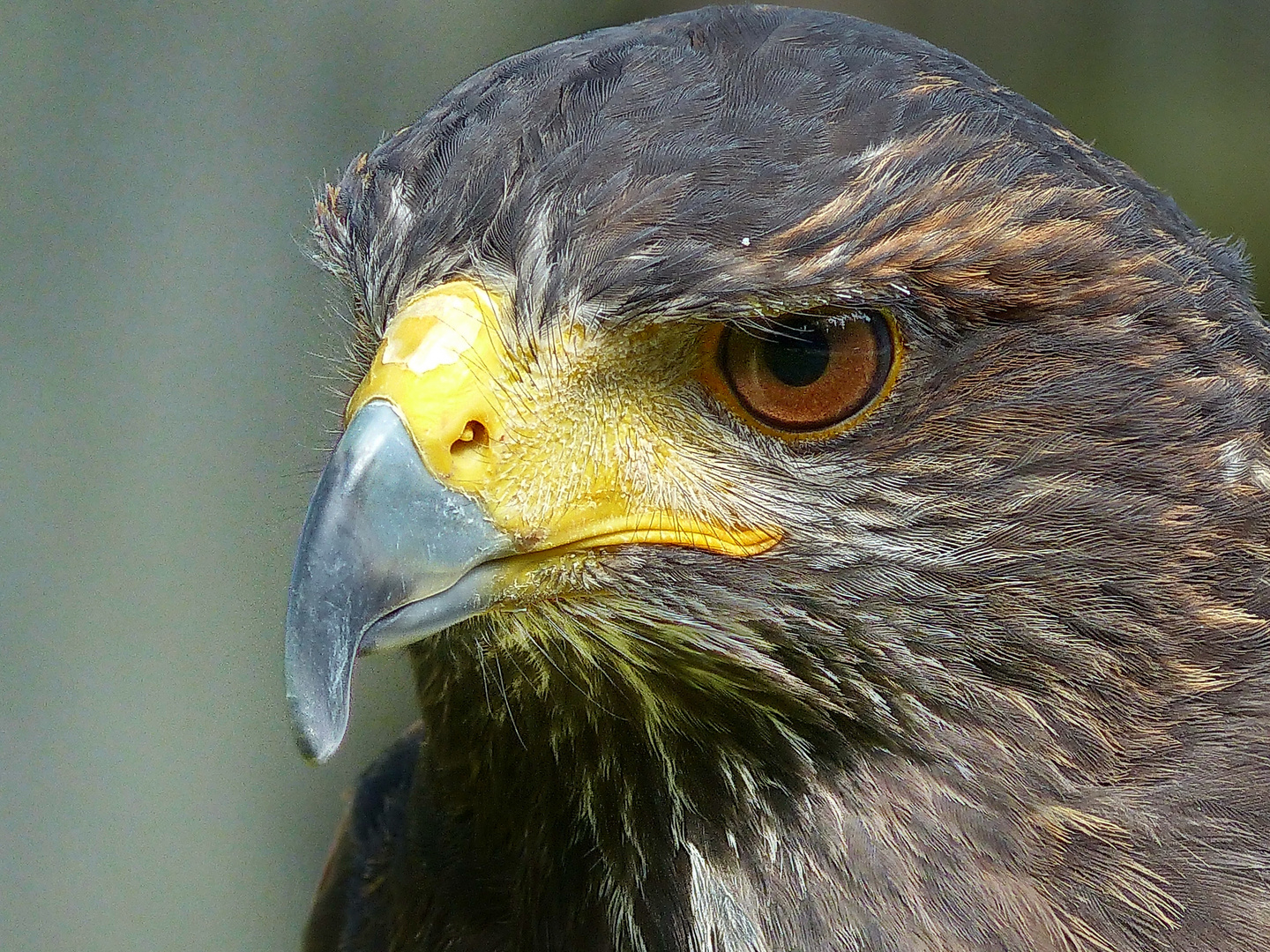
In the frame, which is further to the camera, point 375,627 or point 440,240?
point 440,240

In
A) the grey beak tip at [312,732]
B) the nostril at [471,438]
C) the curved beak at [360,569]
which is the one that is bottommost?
the grey beak tip at [312,732]

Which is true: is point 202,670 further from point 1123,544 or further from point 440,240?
point 1123,544

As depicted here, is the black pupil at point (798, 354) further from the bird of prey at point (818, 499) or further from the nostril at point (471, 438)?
the nostril at point (471, 438)

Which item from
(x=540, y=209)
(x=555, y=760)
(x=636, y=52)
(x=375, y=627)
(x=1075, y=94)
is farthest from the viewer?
(x=1075, y=94)

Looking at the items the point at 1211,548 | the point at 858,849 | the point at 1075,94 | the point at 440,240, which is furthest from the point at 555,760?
the point at 1075,94

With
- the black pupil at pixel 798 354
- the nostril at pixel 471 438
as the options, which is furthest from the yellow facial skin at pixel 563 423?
the black pupil at pixel 798 354

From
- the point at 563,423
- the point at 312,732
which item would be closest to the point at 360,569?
the point at 312,732

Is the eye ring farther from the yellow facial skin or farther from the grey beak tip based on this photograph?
the grey beak tip
